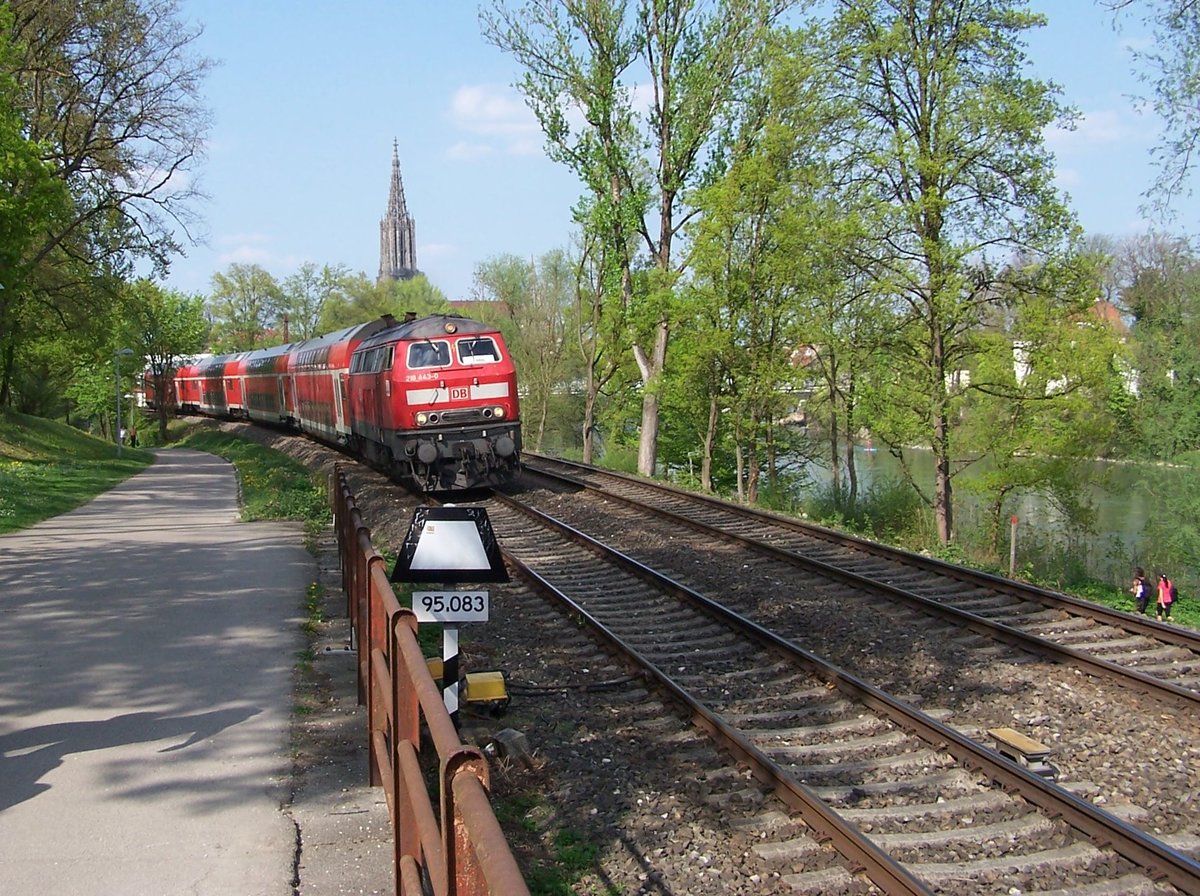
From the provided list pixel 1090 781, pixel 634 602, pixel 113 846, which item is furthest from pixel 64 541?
pixel 1090 781

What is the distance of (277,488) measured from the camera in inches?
792

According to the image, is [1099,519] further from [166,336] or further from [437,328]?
[166,336]

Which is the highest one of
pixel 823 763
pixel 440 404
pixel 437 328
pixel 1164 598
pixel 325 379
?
pixel 437 328

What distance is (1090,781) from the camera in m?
5.91

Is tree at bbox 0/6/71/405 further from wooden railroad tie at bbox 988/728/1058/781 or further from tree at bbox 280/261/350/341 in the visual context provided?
tree at bbox 280/261/350/341

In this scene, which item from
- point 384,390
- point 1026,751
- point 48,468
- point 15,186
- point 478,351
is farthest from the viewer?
point 48,468

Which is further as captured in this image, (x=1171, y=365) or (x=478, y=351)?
(x=1171, y=365)

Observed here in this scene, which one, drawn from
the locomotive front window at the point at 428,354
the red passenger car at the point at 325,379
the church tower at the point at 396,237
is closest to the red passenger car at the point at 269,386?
the red passenger car at the point at 325,379

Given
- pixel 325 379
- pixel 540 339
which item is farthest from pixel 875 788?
pixel 540 339

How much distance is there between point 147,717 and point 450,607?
2068 millimetres

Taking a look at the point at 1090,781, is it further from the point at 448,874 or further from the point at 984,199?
the point at 984,199

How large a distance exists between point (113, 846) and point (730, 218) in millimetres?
22139

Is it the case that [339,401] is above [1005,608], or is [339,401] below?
above

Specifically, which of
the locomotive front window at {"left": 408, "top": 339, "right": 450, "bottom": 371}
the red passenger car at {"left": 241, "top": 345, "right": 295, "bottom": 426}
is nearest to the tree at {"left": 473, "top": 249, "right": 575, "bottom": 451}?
the red passenger car at {"left": 241, "top": 345, "right": 295, "bottom": 426}
